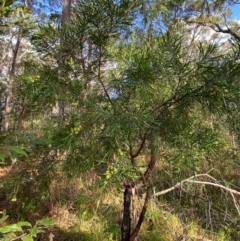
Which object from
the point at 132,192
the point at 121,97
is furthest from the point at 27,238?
the point at 132,192

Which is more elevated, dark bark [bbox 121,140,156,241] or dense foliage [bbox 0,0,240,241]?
dense foliage [bbox 0,0,240,241]

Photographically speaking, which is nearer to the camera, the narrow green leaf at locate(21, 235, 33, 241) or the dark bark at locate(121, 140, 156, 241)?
the narrow green leaf at locate(21, 235, 33, 241)

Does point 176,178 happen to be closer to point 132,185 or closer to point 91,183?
point 132,185

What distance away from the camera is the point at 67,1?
188 inches

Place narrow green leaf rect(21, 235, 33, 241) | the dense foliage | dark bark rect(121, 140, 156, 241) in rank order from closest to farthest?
1. narrow green leaf rect(21, 235, 33, 241)
2. the dense foliage
3. dark bark rect(121, 140, 156, 241)

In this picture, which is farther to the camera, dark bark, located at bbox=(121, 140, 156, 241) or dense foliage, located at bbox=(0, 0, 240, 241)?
dark bark, located at bbox=(121, 140, 156, 241)

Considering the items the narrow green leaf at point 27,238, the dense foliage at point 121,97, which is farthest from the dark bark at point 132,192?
the narrow green leaf at point 27,238

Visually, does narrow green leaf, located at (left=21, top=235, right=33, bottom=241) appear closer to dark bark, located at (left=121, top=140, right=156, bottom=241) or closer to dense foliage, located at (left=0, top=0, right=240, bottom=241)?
dense foliage, located at (left=0, top=0, right=240, bottom=241)

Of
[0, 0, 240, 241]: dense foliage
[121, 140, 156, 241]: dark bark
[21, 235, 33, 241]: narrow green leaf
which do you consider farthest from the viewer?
[121, 140, 156, 241]: dark bark

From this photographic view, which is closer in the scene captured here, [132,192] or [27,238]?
[27,238]

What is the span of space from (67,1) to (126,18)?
3.64m

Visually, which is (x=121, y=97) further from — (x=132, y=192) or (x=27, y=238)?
(x=27, y=238)

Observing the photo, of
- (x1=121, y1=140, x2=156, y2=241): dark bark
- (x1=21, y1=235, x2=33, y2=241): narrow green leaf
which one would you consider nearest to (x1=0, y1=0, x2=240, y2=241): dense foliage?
(x1=121, y1=140, x2=156, y2=241): dark bark

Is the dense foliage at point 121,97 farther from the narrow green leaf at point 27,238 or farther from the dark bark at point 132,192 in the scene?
the narrow green leaf at point 27,238
